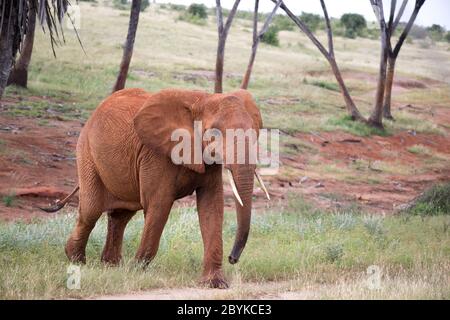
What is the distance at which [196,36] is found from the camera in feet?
152

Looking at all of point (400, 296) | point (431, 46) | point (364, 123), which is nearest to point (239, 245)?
point (400, 296)

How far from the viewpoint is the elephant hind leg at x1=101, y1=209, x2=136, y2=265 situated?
33.7 ft

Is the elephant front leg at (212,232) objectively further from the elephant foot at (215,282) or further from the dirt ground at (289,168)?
the dirt ground at (289,168)

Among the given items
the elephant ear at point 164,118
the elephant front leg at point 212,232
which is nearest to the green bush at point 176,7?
the elephant ear at point 164,118

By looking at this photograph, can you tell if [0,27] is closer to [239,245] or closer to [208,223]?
[208,223]

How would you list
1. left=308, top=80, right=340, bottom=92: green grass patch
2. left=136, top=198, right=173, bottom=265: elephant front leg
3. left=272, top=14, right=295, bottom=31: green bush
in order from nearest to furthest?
left=136, top=198, right=173, bottom=265: elephant front leg < left=308, top=80, right=340, bottom=92: green grass patch < left=272, top=14, right=295, bottom=31: green bush

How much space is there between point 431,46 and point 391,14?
20.8 m

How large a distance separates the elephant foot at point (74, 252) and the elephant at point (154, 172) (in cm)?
1

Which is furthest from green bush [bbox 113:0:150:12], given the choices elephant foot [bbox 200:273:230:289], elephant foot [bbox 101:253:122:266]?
elephant foot [bbox 200:273:230:289]

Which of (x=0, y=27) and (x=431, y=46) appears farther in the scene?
(x=0, y=27)

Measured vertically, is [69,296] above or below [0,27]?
below

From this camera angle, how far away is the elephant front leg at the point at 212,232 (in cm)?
902

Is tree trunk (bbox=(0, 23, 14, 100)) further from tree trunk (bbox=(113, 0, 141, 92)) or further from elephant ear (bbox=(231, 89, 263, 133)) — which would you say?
tree trunk (bbox=(113, 0, 141, 92))

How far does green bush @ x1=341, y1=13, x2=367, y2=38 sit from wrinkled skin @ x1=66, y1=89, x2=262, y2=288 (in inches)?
2196
